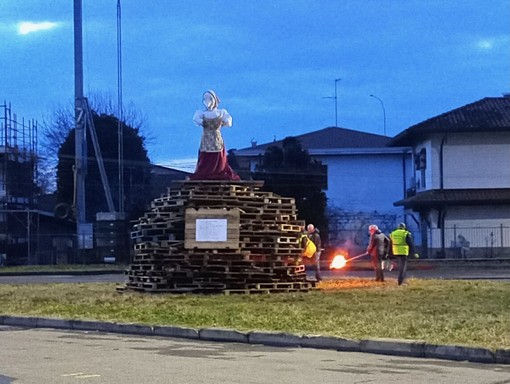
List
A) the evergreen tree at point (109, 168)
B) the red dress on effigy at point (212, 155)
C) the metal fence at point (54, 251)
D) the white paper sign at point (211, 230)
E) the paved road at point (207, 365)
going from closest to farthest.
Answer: the paved road at point (207, 365) → the white paper sign at point (211, 230) → the red dress on effigy at point (212, 155) → the metal fence at point (54, 251) → the evergreen tree at point (109, 168)

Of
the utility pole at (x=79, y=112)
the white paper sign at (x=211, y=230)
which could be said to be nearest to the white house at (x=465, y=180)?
the utility pole at (x=79, y=112)

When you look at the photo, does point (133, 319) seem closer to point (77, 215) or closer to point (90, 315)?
point (90, 315)

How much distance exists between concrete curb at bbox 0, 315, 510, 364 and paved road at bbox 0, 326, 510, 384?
212mm

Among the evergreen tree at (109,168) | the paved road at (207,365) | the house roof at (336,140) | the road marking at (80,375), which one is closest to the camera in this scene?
the paved road at (207,365)

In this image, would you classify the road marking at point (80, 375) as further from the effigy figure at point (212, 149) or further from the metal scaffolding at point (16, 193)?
the metal scaffolding at point (16, 193)

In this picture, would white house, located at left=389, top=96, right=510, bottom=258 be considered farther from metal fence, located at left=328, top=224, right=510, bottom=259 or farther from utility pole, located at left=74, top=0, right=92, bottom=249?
utility pole, located at left=74, top=0, right=92, bottom=249

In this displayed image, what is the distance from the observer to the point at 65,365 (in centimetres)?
1122

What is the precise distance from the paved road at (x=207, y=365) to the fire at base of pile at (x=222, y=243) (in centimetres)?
727

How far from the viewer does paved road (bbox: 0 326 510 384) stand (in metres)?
10.1

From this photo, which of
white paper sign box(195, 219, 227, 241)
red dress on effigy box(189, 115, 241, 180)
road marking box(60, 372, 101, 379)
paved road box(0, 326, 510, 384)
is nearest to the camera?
paved road box(0, 326, 510, 384)

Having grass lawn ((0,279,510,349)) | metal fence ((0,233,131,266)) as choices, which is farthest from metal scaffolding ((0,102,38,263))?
grass lawn ((0,279,510,349))

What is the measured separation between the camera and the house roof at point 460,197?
151 ft

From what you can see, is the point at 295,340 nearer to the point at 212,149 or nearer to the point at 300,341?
the point at 300,341

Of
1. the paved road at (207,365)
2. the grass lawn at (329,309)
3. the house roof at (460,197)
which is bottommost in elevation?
the paved road at (207,365)
